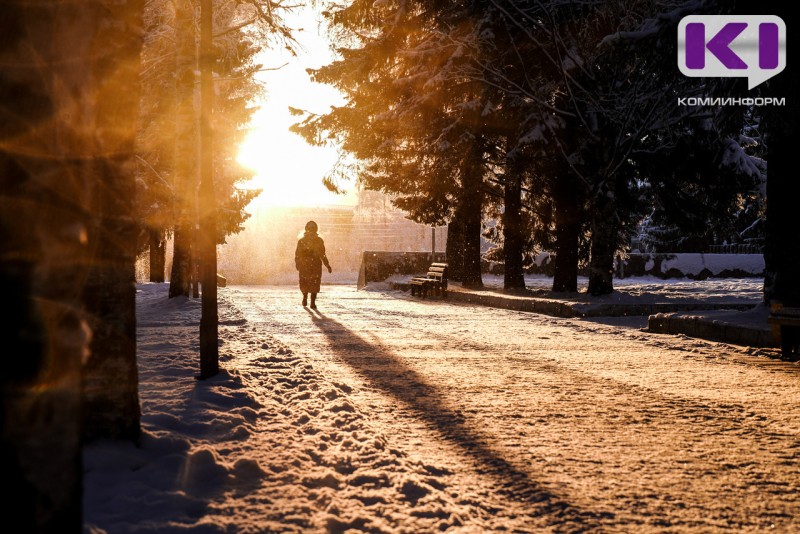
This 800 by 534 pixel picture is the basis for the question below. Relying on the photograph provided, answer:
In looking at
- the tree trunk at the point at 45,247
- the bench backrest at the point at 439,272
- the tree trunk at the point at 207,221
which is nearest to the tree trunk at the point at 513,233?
the bench backrest at the point at 439,272

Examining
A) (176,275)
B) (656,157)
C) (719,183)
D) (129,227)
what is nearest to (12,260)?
(129,227)

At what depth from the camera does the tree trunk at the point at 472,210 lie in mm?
19859

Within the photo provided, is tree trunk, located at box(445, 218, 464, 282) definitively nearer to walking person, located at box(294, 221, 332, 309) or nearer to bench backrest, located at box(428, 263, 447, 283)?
bench backrest, located at box(428, 263, 447, 283)

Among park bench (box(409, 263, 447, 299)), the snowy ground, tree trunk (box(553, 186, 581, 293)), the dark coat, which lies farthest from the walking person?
the snowy ground

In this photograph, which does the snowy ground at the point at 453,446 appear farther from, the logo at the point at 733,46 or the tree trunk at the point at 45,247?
the logo at the point at 733,46

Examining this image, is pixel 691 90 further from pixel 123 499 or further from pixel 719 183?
pixel 123 499

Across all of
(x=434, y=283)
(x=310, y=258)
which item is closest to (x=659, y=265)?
(x=434, y=283)

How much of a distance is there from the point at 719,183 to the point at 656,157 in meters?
2.22

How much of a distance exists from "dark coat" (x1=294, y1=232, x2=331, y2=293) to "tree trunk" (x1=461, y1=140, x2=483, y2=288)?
533 cm

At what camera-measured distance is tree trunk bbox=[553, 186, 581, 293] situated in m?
19.0

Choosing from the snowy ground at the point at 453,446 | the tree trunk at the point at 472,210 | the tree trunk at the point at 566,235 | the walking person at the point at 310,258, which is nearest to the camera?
the snowy ground at the point at 453,446

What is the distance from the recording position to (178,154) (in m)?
15.3

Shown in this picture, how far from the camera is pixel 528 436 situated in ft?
15.3

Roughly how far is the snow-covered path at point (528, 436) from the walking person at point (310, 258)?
291 inches
